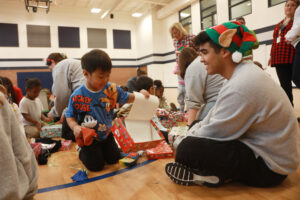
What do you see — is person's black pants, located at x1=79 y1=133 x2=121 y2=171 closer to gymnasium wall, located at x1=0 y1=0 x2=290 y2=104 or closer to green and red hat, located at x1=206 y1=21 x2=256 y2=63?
green and red hat, located at x1=206 y1=21 x2=256 y2=63

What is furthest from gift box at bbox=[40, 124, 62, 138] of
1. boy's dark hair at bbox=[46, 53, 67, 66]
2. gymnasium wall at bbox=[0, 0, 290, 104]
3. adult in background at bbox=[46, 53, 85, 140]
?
gymnasium wall at bbox=[0, 0, 290, 104]

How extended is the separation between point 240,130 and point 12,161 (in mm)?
1116

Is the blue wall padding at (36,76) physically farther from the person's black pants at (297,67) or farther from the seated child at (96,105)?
the person's black pants at (297,67)

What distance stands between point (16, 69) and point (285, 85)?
9635 millimetres

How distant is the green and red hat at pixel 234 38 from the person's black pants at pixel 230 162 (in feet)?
1.64

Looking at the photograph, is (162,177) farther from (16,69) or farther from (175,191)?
(16,69)

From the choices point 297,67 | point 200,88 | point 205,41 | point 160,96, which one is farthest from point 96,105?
point 297,67

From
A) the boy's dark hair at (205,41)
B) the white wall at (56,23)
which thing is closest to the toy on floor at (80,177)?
the boy's dark hair at (205,41)

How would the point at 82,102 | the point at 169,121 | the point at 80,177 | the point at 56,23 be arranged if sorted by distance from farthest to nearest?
the point at 56,23, the point at 169,121, the point at 82,102, the point at 80,177

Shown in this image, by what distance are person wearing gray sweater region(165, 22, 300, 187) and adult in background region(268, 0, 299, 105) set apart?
2132 millimetres

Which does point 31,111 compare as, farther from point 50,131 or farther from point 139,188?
point 139,188

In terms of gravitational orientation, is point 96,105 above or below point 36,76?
below

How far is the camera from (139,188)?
4.82 ft

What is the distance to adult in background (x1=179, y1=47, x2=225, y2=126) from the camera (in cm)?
195
